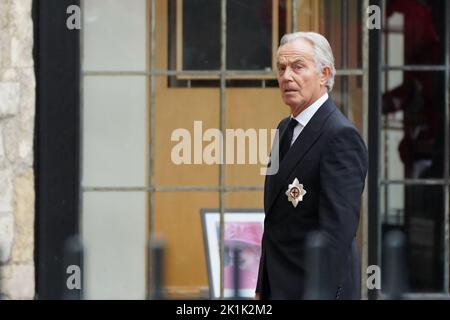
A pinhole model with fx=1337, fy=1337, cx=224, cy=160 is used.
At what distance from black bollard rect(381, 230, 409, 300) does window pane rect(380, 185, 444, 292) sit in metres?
0.09

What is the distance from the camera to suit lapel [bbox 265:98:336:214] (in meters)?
4.88

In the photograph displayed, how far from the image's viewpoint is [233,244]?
7.86 metres

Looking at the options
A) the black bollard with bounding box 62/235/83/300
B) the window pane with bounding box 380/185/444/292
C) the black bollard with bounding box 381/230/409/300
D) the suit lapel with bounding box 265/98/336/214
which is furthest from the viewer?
the window pane with bounding box 380/185/444/292

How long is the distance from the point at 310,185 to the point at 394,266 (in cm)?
216

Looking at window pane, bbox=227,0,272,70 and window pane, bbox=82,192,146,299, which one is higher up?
window pane, bbox=227,0,272,70

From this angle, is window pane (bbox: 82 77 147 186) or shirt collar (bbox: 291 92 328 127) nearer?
shirt collar (bbox: 291 92 328 127)

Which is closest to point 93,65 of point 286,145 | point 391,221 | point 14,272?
point 14,272

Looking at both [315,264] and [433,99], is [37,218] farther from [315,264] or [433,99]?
[315,264]

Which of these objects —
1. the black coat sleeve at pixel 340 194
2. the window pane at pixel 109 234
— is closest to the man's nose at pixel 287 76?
the black coat sleeve at pixel 340 194

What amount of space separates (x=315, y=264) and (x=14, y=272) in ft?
10.6

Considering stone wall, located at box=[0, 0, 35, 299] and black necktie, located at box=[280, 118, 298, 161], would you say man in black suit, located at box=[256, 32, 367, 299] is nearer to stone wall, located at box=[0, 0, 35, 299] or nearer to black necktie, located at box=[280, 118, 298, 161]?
black necktie, located at box=[280, 118, 298, 161]

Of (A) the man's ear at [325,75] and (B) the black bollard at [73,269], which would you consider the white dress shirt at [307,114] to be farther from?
(B) the black bollard at [73,269]

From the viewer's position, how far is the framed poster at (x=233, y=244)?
7.84m

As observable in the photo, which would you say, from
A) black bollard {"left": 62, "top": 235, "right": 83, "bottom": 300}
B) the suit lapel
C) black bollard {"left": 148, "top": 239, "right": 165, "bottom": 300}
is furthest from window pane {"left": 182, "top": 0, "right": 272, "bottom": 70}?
the suit lapel
